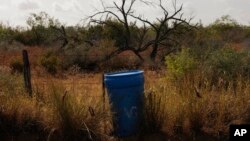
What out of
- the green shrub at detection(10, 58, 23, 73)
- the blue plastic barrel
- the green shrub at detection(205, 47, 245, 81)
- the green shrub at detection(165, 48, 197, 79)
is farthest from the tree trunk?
the blue plastic barrel

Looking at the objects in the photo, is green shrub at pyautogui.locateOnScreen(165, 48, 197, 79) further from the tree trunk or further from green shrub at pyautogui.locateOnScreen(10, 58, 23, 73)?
green shrub at pyautogui.locateOnScreen(10, 58, 23, 73)

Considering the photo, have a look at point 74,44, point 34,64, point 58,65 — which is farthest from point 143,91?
point 74,44

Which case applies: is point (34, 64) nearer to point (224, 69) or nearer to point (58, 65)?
point (58, 65)

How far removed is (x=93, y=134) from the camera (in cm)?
806

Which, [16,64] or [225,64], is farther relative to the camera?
[16,64]

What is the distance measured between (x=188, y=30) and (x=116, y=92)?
1613 centimetres

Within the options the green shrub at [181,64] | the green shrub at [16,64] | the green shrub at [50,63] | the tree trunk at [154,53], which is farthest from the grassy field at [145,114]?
the green shrub at [16,64]

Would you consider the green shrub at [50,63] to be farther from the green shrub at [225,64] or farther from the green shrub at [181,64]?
the green shrub at [225,64]

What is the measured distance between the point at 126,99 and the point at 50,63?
14.7 meters

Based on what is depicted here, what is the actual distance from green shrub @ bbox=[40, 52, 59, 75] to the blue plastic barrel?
13537 millimetres

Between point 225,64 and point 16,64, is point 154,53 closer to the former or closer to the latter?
point 16,64

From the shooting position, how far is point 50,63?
22.4 metres

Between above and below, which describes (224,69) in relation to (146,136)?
above

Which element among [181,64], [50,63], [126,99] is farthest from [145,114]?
[50,63]
